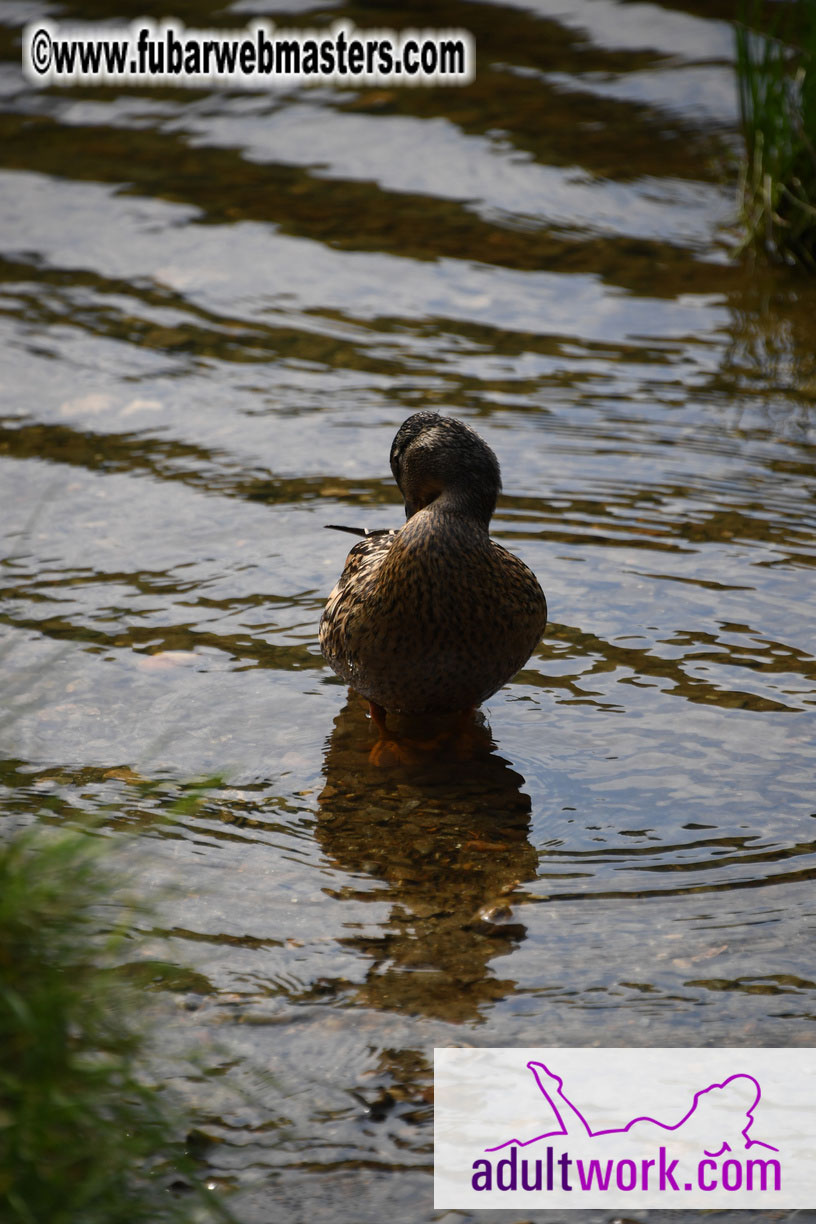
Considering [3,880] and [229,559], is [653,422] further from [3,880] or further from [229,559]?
[3,880]

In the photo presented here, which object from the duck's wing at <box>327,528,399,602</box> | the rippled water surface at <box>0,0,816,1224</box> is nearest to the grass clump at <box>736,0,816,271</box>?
the rippled water surface at <box>0,0,816,1224</box>

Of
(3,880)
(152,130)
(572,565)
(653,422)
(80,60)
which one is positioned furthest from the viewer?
(80,60)

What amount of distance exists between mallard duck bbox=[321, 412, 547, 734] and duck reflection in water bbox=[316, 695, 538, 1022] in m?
0.25

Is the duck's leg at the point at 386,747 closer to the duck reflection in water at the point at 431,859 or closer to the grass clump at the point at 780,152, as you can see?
the duck reflection in water at the point at 431,859

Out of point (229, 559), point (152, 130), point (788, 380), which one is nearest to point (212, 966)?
point (229, 559)

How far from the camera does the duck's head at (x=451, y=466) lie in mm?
4812

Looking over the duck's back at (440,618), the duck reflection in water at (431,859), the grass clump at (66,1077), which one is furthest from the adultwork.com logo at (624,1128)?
the duck's back at (440,618)

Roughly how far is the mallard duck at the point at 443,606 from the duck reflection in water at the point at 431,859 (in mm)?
247

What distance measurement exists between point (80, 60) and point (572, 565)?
8781 millimetres

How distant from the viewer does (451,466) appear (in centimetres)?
483

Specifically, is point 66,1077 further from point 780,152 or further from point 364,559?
point 780,152

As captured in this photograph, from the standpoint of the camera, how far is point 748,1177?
318 cm

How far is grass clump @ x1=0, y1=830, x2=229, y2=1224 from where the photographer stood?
256 centimetres

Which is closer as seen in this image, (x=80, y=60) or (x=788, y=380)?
(x=788, y=380)
